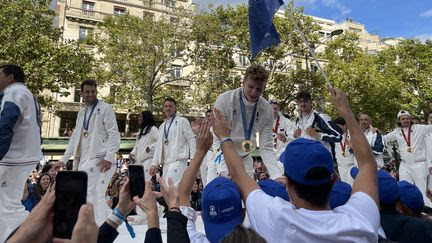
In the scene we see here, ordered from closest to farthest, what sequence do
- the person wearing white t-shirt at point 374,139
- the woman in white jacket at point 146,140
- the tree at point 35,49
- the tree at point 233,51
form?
the woman in white jacket at point 146,140 → the person wearing white t-shirt at point 374,139 → the tree at point 35,49 → the tree at point 233,51

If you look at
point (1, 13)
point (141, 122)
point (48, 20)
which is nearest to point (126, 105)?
point (48, 20)

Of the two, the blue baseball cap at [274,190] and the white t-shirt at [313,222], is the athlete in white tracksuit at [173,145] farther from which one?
the white t-shirt at [313,222]

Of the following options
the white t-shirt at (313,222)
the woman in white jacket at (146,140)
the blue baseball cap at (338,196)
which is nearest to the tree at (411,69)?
the woman in white jacket at (146,140)

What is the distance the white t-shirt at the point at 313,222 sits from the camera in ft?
5.91

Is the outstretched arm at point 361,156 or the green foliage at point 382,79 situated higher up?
the green foliage at point 382,79

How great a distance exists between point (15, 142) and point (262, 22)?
3572mm

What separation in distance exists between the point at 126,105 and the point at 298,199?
26327 mm

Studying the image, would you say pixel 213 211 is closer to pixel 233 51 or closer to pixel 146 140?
pixel 146 140

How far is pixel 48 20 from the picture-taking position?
2272 centimetres

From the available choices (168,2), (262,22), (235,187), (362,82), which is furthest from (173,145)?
(168,2)

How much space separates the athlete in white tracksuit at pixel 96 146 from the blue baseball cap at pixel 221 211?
4.05 m

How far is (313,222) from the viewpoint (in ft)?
6.03

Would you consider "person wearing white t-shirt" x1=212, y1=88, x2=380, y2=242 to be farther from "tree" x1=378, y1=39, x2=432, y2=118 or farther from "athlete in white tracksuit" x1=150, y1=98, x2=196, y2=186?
"tree" x1=378, y1=39, x2=432, y2=118

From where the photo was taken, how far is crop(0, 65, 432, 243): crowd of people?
183cm
